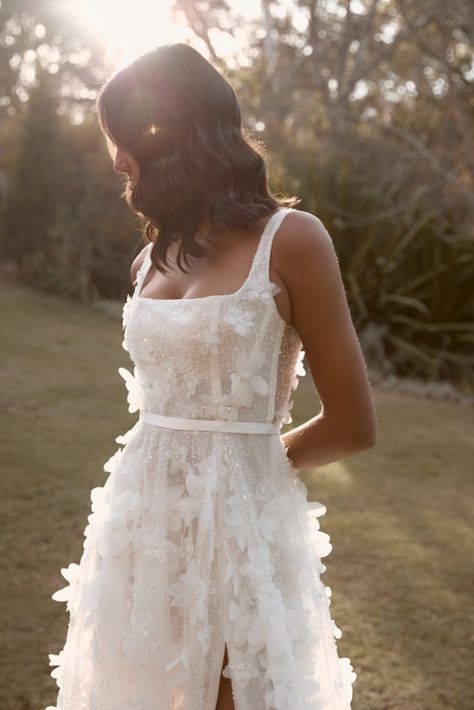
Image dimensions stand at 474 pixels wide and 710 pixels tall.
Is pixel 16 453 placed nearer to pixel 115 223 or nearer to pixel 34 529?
pixel 34 529

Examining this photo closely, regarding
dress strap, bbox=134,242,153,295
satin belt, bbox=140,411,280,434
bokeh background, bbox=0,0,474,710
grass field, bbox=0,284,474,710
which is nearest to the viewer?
satin belt, bbox=140,411,280,434

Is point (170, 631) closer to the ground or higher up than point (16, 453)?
higher up

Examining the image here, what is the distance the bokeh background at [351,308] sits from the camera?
3.93 m

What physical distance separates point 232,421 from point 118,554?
0.36 metres

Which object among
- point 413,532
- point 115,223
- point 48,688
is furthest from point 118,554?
point 115,223

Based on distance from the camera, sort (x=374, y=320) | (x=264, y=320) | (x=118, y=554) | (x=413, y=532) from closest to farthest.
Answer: (x=264, y=320), (x=118, y=554), (x=413, y=532), (x=374, y=320)

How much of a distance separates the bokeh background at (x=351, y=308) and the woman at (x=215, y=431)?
0.77 feet

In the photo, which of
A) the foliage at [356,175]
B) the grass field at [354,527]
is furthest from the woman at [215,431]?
the foliage at [356,175]

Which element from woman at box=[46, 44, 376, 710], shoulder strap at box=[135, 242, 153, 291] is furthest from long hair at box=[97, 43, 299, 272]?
shoulder strap at box=[135, 242, 153, 291]

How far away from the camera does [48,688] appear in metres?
3.21

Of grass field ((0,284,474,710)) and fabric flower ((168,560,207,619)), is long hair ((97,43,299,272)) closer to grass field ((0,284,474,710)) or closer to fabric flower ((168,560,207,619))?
fabric flower ((168,560,207,619))

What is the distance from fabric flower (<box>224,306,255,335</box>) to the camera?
1.67m

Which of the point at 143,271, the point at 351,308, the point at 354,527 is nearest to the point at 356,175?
the point at 351,308

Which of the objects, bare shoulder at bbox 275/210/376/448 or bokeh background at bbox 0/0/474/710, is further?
bokeh background at bbox 0/0/474/710
